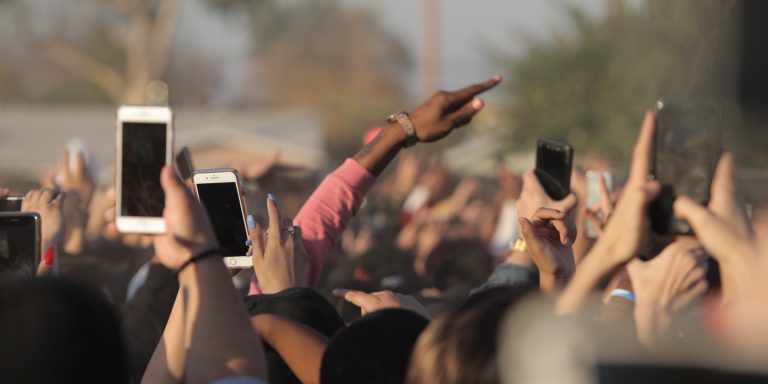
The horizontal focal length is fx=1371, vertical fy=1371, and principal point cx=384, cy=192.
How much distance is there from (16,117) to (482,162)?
1966cm

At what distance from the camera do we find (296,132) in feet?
133

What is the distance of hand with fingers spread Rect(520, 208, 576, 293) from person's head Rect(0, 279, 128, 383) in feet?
3.98

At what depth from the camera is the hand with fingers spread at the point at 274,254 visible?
409cm

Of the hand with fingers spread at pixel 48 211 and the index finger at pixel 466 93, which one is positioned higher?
the index finger at pixel 466 93

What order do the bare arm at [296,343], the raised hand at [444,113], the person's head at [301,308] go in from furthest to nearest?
the raised hand at [444,113], the person's head at [301,308], the bare arm at [296,343]

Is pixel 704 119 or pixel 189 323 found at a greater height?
pixel 704 119

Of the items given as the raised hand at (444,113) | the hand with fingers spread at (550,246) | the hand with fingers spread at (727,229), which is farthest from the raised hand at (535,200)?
the hand with fingers spread at (727,229)

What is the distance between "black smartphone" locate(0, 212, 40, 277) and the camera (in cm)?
389

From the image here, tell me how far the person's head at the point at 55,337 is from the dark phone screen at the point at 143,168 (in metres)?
1.00

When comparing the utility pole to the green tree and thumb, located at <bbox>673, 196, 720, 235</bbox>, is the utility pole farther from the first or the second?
thumb, located at <bbox>673, 196, 720, 235</bbox>

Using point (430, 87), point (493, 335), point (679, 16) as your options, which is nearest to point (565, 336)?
point (493, 335)

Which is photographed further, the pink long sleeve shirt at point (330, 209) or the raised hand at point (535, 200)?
the pink long sleeve shirt at point (330, 209)

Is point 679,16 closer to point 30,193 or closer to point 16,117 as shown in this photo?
point 30,193

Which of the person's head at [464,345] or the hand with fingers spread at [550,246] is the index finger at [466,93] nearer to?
the hand with fingers spread at [550,246]
